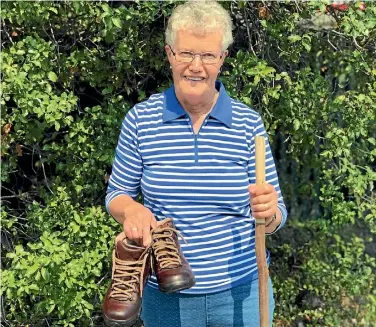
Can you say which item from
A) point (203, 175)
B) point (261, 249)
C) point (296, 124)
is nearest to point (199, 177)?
point (203, 175)

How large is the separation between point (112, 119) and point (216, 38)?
4.15 feet

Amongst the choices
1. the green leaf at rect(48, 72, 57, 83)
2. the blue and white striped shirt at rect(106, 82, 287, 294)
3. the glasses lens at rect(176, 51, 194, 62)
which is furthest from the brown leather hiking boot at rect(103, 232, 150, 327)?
the green leaf at rect(48, 72, 57, 83)

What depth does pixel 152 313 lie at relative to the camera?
7.64 feet

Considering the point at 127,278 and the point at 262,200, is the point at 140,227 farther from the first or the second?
the point at 262,200

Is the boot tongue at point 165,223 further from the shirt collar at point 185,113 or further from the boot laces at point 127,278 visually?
the shirt collar at point 185,113

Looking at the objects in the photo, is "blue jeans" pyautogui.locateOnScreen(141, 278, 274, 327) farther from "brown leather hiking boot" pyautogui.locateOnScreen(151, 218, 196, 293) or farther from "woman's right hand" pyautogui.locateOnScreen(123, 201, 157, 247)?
"woman's right hand" pyautogui.locateOnScreen(123, 201, 157, 247)

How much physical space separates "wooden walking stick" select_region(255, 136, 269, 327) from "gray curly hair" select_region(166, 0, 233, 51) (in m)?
0.36

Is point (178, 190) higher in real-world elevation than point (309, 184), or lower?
higher

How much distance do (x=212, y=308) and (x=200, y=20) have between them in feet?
2.93

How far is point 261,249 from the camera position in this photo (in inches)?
83.2

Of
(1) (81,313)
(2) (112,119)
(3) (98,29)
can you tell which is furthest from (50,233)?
(3) (98,29)

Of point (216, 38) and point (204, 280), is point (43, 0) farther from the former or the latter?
point (204, 280)

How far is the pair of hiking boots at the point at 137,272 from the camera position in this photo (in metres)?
2.05

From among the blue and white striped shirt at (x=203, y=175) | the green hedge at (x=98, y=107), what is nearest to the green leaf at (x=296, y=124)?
the green hedge at (x=98, y=107)
